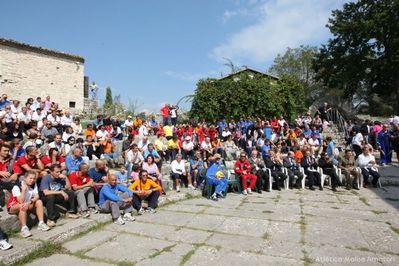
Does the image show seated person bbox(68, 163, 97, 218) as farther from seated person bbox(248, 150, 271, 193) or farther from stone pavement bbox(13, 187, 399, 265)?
seated person bbox(248, 150, 271, 193)

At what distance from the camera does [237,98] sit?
18125 mm

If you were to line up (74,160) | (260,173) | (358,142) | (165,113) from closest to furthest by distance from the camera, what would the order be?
1. (74,160)
2. (260,173)
3. (358,142)
4. (165,113)

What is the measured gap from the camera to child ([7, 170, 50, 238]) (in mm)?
5211

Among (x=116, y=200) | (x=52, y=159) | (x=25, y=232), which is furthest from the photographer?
(x=52, y=159)

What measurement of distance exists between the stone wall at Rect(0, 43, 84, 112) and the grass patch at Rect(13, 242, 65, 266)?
16.7 m

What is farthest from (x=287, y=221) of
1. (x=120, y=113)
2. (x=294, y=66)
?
(x=294, y=66)

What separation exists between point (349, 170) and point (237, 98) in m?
9.40

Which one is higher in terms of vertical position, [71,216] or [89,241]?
[71,216]

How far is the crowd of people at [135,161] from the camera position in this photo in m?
6.26

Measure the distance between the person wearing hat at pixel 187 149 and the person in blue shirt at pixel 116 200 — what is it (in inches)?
187

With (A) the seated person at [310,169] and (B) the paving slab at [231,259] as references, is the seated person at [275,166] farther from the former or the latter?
(B) the paving slab at [231,259]

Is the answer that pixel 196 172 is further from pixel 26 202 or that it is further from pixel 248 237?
pixel 26 202

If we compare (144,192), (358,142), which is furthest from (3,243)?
(358,142)

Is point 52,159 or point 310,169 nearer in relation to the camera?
point 52,159
